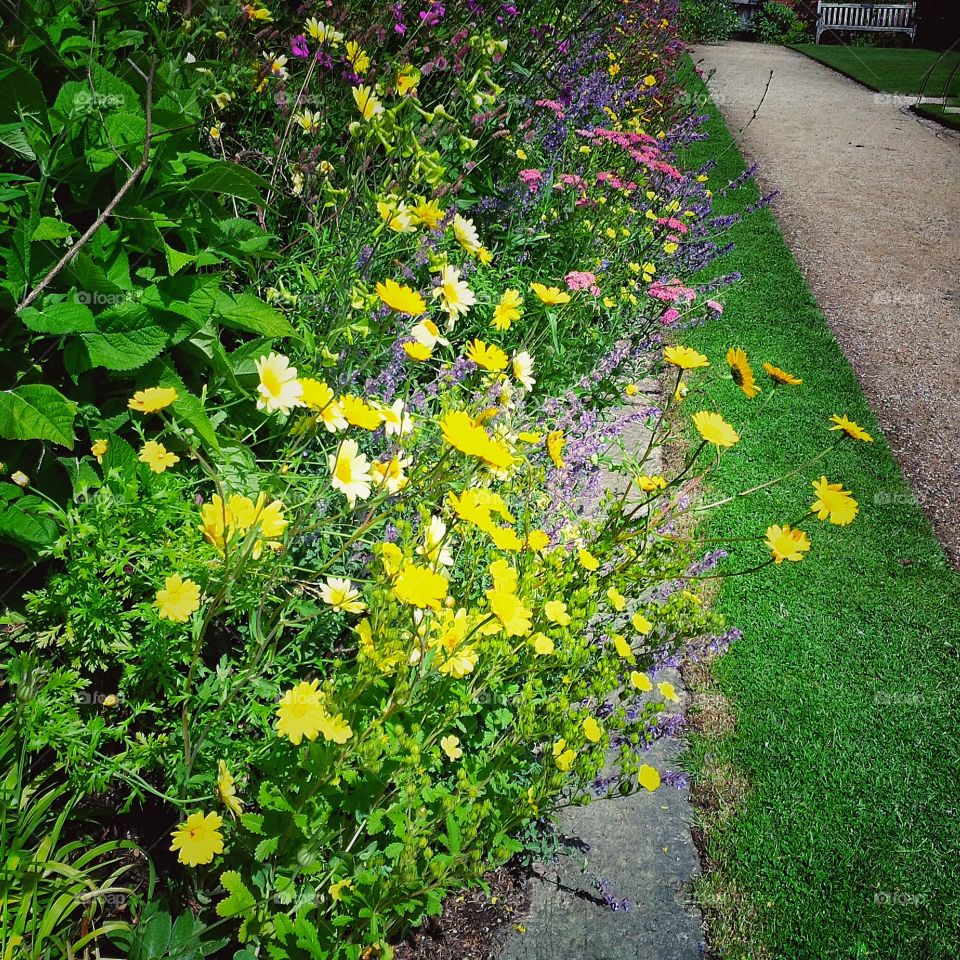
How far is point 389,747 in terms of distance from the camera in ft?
4.56

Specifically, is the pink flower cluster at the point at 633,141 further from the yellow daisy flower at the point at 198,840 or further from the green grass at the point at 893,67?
the green grass at the point at 893,67

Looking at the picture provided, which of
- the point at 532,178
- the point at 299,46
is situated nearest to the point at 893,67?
the point at 532,178

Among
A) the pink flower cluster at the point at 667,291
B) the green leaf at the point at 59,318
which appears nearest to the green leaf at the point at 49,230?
the green leaf at the point at 59,318

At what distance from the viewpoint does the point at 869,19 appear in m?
20.1

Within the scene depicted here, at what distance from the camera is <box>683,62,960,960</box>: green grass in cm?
197

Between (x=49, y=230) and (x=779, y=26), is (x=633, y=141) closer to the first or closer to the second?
(x=49, y=230)

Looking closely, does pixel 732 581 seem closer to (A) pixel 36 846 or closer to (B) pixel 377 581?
(B) pixel 377 581

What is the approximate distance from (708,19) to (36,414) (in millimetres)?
18939

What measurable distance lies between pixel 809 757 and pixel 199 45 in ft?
9.77

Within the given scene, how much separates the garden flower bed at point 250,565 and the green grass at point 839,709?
493mm

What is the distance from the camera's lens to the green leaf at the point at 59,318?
1533 mm

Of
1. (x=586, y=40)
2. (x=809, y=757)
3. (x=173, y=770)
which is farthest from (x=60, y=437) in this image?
(x=586, y=40)

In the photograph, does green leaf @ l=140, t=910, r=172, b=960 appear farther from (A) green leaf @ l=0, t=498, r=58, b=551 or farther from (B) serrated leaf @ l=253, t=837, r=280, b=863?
(A) green leaf @ l=0, t=498, r=58, b=551

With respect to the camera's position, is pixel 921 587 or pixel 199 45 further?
pixel 921 587
